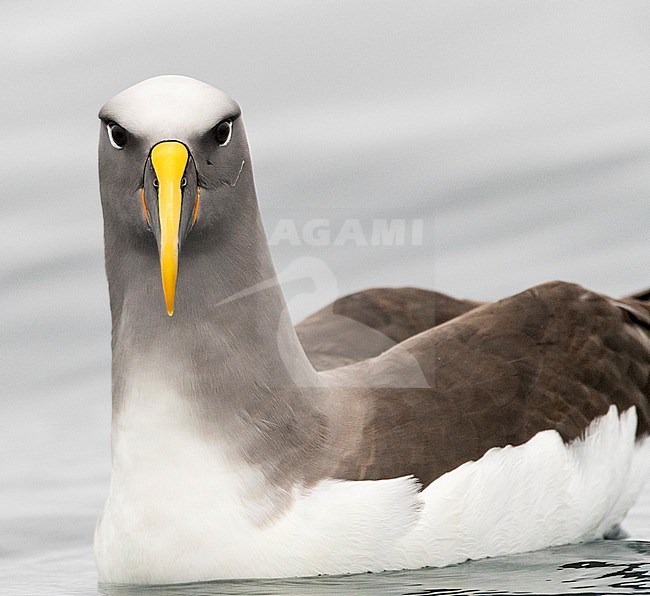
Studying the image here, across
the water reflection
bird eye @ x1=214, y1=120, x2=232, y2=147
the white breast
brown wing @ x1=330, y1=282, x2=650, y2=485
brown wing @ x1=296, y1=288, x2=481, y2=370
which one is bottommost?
the water reflection

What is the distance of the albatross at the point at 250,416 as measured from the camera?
7.62m

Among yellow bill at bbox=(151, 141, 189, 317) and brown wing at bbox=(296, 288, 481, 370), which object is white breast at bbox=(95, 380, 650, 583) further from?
brown wing at bbox=(296, 288, 481, 370)

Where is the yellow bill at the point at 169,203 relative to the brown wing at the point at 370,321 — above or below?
above

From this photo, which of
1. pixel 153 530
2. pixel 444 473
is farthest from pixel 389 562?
pixel 153 530

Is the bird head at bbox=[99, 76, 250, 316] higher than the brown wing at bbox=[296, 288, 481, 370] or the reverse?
higher

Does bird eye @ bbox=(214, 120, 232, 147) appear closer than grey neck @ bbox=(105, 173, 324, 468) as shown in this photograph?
Yes

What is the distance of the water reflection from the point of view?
7.63m

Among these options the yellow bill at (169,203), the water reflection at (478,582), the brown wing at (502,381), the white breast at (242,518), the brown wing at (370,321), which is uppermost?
the yellow bill at (169,203)

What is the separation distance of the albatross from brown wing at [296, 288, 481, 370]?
93 centimetres

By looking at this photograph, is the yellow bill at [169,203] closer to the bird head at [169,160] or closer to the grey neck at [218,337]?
the bird head at [169,160]

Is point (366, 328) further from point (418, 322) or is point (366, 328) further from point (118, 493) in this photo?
point (118, 493)

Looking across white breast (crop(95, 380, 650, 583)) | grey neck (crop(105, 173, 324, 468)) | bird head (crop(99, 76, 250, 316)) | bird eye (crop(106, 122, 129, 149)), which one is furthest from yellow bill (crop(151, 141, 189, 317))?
white breast (crop(95, 380, 650, 583))

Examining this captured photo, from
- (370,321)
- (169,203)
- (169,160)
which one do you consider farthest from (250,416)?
(370,321)

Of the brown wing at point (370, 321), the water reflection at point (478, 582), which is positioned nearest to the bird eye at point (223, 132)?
the water reflection at point (478, 582)
